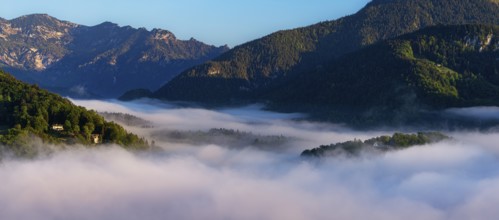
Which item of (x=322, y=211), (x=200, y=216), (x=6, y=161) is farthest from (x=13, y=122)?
(x=322, y=211)

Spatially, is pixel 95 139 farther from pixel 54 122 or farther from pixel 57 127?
pixel 54 122

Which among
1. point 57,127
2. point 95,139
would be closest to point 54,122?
point 57,127

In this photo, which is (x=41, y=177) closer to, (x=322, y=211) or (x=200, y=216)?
(x=200, y=216)

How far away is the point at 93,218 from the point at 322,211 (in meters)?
54.0

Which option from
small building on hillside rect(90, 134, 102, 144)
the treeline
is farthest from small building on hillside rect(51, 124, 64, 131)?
small building on hillside rect(90, 134, 102, 144)

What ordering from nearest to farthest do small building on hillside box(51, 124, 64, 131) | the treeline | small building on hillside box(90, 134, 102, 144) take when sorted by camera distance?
the treeline → small building on hillside box(51, 124, 64, 131) → small building on hillside box(90, 134, 102, 144)

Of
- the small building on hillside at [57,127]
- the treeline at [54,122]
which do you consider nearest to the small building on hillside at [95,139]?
the treeline at [54,122]

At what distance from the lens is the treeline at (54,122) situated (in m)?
170

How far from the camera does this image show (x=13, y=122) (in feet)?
569

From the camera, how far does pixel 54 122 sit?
7146 inches

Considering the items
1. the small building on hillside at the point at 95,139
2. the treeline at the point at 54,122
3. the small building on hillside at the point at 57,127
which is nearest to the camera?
the treeline at the point at 54,122

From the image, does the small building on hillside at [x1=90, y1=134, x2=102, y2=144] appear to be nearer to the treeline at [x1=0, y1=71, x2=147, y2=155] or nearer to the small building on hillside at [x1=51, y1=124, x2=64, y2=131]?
the treeline at [x1=0, y1=71, x2=147, y2=155]

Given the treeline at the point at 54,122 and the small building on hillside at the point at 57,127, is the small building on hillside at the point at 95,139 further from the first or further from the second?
the small building on hillside at the point at 57,127

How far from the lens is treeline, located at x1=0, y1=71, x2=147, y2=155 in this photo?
170 m
